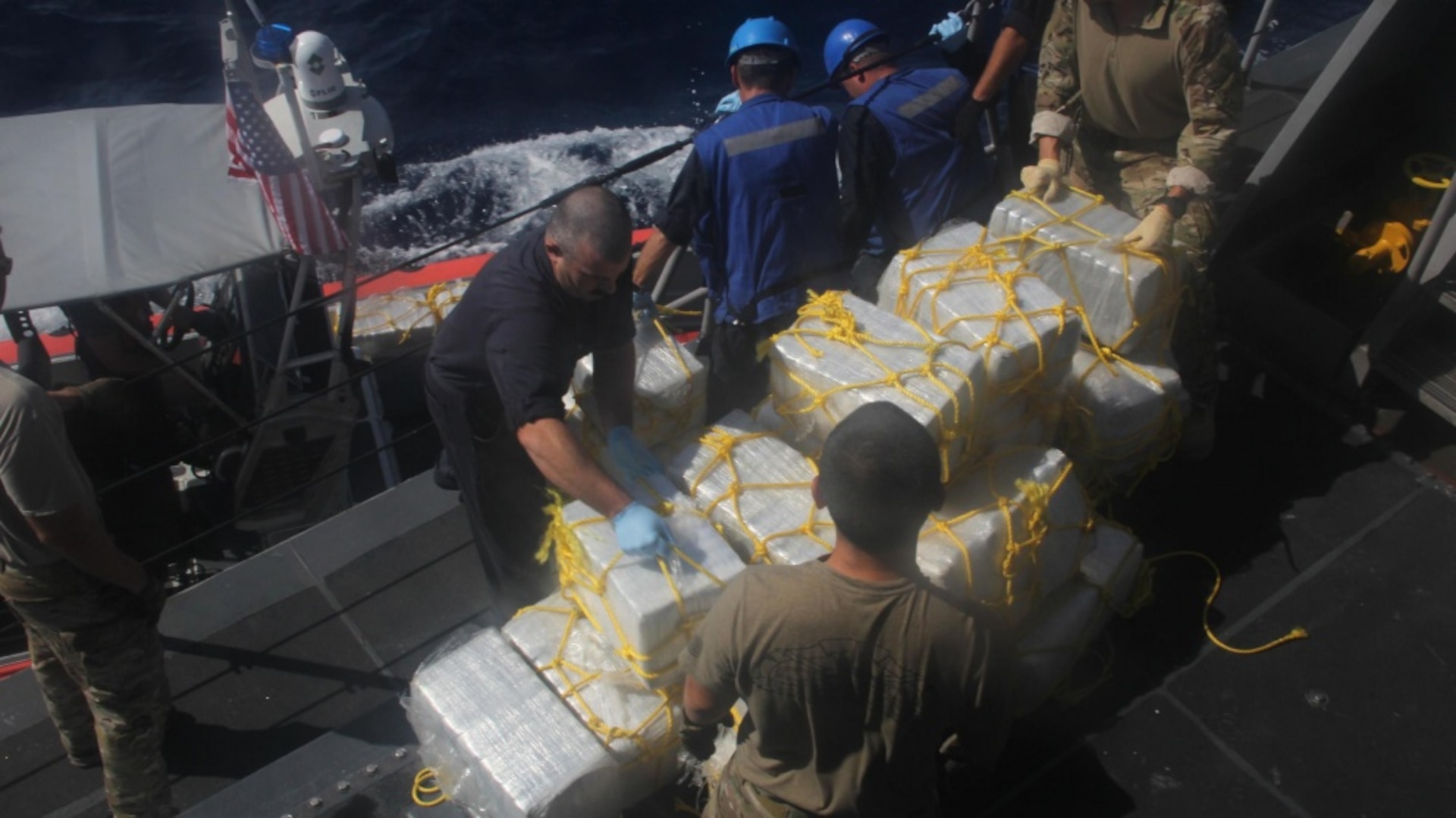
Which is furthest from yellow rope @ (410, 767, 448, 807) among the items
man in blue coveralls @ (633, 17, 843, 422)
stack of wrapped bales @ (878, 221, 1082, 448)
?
stack of wrapped bales @ (878, 221, 1082, 448)

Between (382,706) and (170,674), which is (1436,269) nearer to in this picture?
(382,706)

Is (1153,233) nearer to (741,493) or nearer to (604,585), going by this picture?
(741,493)

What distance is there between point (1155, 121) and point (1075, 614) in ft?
8.86

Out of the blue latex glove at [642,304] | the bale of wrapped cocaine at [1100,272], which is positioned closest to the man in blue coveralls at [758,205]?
the blue latex glove at [642,304]

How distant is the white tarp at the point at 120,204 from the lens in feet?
26.5

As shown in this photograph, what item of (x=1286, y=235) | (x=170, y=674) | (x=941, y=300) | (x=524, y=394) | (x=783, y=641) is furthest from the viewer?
(x=1286, y=235)

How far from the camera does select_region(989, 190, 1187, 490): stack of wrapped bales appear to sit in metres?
4.88

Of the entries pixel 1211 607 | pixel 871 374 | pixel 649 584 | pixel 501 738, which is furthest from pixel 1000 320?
pixel 501 738

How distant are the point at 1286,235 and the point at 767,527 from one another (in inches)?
161

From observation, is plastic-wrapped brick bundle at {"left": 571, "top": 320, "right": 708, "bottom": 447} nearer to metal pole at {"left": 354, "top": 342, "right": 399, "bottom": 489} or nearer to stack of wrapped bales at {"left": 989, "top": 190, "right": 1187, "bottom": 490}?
stack of wrapped bales at {"left": 989, "top": 190, "right": 1187, "bottom": 490}

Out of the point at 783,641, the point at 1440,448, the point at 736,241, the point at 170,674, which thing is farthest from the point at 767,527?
the point at 1440,448

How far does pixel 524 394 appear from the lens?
13.5 feet

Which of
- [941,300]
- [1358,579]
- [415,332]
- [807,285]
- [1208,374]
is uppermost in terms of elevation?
[941,300]

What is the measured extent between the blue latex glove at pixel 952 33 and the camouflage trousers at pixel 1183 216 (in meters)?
1.15
